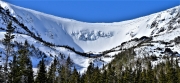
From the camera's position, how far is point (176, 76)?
10306cm

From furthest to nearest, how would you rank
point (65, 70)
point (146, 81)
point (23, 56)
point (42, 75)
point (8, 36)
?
point (146, 81)
point (65, 70)
point (42, 75)
point (23, 56)
point (8, 36)

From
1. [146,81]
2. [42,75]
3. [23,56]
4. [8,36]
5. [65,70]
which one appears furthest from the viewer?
[146,81]

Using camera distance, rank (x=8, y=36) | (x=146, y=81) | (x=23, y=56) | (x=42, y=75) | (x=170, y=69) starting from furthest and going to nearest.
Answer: (x=146, y=81) → (x=170, y=69) → (x=42, y=75) → (x=23, y=56) → (x=8, y=36)

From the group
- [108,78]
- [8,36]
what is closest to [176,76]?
[108,78]

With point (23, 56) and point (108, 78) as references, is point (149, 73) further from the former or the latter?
point (23, 56)

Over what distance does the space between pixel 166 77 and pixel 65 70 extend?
41037mm

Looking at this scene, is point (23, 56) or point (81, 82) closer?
point (23, 56)

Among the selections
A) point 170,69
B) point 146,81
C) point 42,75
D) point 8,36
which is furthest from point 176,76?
point 8,36

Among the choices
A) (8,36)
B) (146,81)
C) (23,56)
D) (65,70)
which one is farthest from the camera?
(146,81)

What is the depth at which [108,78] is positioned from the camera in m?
112

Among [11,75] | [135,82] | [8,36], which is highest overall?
[8,36]

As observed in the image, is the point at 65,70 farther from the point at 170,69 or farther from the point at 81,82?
the point at 170,69

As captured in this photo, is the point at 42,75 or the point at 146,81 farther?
the point at 146,81

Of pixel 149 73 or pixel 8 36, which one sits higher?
pixel 8 36
